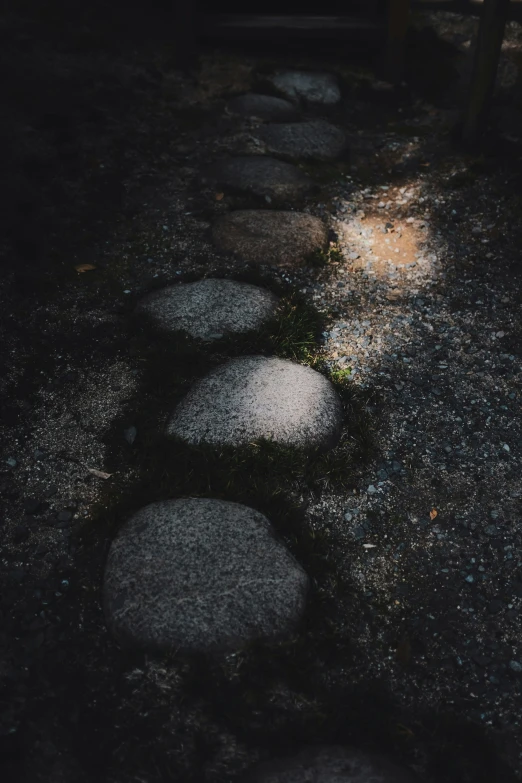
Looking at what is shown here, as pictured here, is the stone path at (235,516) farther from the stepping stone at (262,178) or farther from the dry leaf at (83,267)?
the dry leaf at (83,267)

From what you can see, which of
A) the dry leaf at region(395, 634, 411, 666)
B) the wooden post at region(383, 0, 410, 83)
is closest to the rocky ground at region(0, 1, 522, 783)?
the dry leaf at region(395, 634, 411, 666)

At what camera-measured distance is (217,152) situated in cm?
529

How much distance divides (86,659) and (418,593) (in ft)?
4.36

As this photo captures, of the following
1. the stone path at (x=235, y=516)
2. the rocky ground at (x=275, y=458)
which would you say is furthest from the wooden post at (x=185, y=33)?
the stone path at (x=235, y=516)

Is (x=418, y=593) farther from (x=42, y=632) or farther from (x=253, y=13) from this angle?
(x=253, y=13)

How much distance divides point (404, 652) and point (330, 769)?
55cm

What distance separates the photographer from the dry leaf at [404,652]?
251 cm

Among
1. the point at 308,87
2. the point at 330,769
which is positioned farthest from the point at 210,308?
the point at 308,87

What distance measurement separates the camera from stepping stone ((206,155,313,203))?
4.82m

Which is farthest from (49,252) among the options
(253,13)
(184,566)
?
(253,13)

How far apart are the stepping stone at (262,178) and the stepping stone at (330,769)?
364 centimetres

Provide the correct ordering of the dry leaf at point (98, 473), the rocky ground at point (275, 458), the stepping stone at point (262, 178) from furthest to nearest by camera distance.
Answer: the stepping stone at point (262, 178)
the dry leaf at point (98, 473)
the rocky ground at point (275, 458)

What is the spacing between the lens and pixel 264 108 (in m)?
5.82

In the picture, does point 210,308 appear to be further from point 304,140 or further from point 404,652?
point 304,140
